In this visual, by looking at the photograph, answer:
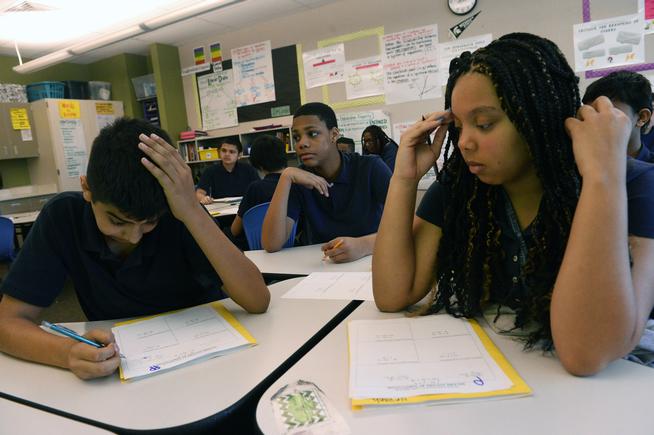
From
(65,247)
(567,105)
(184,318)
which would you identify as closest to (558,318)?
(567,105)

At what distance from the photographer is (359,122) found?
461 cm

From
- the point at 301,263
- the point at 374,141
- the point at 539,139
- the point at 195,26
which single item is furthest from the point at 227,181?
the point at 539,139

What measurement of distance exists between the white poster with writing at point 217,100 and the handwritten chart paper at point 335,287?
4351 mm

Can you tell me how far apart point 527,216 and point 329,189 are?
1163 mm

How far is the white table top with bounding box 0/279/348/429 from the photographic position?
680mm

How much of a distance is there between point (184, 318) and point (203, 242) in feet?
0.62

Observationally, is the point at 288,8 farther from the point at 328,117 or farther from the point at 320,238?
the point at 320,238

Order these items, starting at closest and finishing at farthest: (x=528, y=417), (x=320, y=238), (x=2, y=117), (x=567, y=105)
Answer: (x=528, y=417), (x=567, y=105), (x=320, y=238), (x=2, y=117)

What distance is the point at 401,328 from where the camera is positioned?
886 mm

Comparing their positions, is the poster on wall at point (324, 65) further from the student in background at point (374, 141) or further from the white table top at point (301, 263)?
the white table top at point (301, 263)

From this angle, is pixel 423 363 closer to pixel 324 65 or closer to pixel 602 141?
pixel 602 141

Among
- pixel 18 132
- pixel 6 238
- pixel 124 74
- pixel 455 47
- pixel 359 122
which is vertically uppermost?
pixel 124 74

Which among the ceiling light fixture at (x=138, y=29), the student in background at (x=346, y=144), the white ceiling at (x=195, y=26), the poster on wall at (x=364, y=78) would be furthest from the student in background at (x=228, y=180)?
the white ceiling at (x=195, y=26)

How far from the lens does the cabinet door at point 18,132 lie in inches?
207
